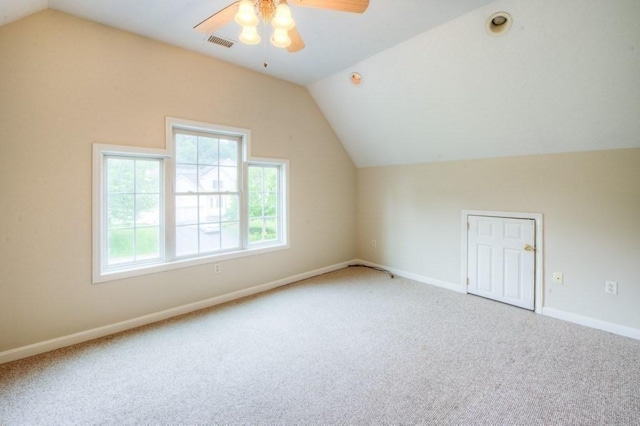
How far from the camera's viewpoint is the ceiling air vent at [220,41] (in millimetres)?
2902

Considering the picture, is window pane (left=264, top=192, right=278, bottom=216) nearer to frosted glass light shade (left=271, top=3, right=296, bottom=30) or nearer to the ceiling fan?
the ceiling fan

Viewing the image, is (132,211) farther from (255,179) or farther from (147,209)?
(255,179)

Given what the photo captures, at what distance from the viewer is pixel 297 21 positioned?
2.61 metres

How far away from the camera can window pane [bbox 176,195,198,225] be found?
3289mm

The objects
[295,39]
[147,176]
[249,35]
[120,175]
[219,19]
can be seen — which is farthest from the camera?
[147,176]

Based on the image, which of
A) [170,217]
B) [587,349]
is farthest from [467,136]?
[170,217]

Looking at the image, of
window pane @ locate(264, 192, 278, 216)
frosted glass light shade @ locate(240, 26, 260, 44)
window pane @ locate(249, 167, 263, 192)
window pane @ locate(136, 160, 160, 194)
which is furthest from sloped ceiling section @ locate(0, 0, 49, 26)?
window pane @ locate(264, 192, 278, 216)

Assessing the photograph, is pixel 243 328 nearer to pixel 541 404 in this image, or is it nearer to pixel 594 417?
pixel 541 404

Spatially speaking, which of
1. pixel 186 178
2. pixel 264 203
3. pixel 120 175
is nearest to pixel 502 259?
pixel 264 203

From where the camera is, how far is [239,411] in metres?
1.80

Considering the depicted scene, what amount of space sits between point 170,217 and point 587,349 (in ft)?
13.7

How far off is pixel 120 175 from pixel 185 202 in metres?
0.67

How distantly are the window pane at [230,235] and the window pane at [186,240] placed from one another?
1.09 feet

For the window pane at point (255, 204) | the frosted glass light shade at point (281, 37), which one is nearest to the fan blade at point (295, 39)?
the frosted glass light shade at point (281, 37)
